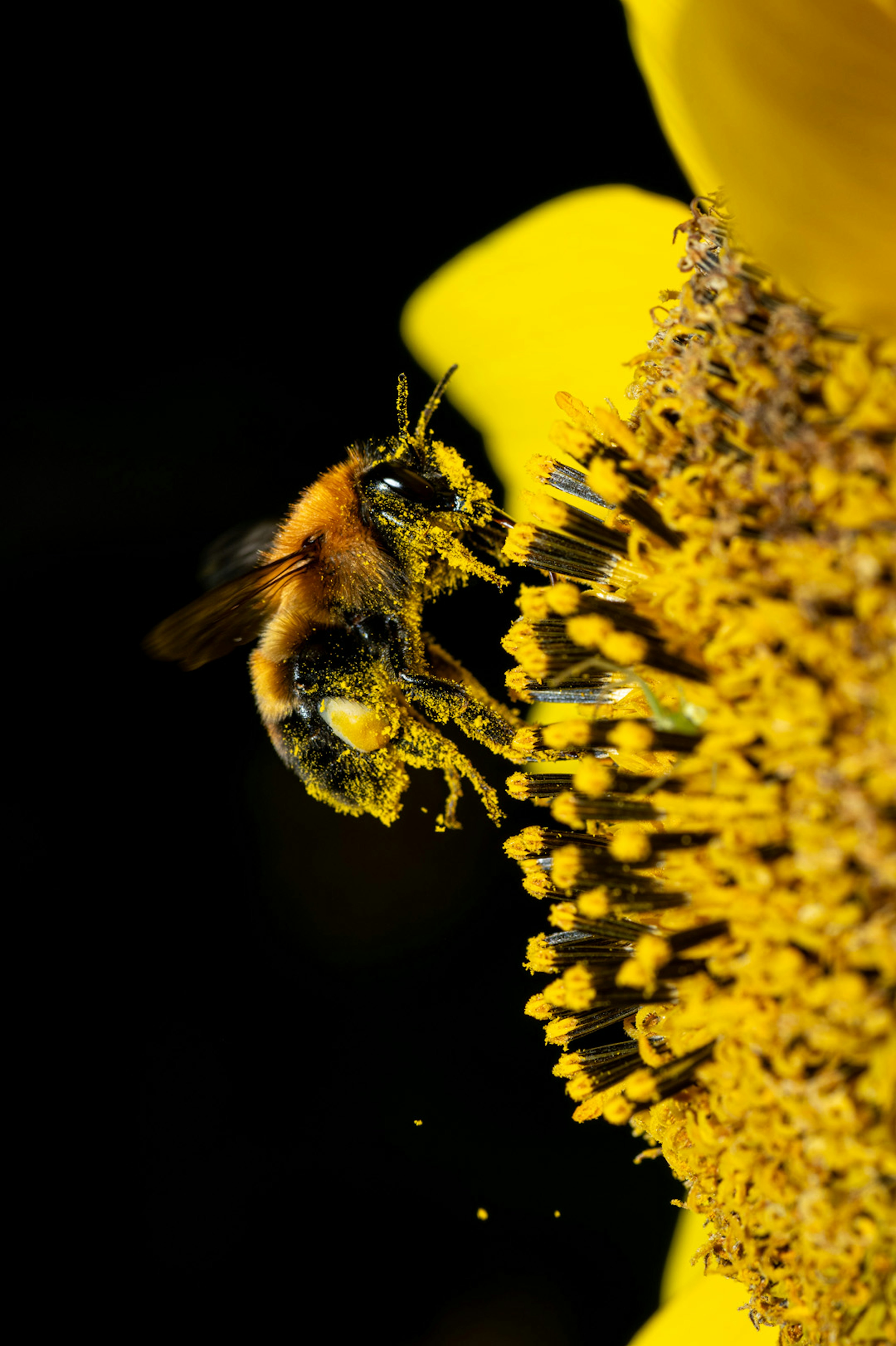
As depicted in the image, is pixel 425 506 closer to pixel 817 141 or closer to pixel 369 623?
pixel 369 623

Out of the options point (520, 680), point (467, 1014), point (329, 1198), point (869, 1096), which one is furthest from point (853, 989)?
point (329, 1198)

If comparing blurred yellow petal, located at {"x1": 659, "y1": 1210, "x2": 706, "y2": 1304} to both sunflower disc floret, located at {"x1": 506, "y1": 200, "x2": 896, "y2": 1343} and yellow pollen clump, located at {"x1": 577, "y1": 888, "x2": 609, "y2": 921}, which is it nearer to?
sunflower disc floret, located at {"x1": 506, "y1": 200, "x2": 896, "y2": 1343}

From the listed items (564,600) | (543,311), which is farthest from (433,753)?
(543,311)

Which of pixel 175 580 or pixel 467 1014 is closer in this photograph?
pixel 467 1014

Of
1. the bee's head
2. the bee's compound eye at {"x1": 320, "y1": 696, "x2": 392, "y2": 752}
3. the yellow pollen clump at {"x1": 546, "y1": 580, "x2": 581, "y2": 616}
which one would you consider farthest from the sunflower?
the bee's compound eye at {"x1": 320, "y1": 696, "x2": 392, "y2": 752}

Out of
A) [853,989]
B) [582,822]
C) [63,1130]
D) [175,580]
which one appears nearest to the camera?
[853,989]

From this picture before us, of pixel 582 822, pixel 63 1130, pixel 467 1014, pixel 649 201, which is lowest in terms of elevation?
pixel 467 1014

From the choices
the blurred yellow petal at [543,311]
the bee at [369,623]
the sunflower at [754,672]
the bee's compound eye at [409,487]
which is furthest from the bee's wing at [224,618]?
the blurred yellow petal at [543,311]

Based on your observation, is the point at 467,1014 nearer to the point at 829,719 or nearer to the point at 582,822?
the point at 582,822
